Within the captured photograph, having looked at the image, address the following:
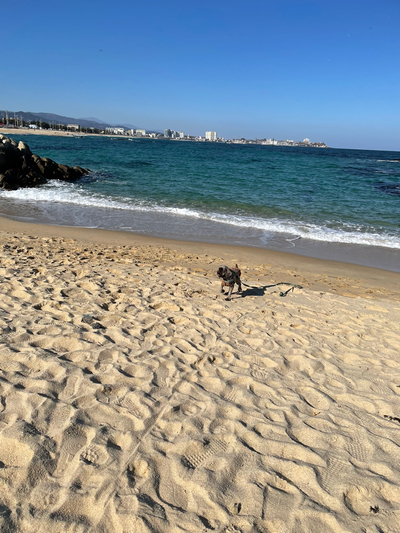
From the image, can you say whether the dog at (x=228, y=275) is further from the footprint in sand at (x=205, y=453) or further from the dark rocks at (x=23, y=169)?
the dark rocks at (x=23, y=169)

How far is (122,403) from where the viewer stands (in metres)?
3.09

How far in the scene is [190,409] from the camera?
3117mm

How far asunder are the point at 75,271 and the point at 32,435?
393 cm

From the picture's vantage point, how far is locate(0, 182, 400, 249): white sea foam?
36.3 feet

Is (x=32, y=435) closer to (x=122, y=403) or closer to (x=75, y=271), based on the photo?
(x=122, y=403)

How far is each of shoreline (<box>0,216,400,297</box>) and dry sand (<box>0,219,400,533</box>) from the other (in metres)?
1.36

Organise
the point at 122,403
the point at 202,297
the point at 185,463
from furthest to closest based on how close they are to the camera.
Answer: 1. the point at 202,297
2. the point at 122,403
3. the point at 185,463

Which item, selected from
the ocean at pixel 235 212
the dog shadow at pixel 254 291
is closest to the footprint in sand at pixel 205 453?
the dog shadow at pixel 254 291

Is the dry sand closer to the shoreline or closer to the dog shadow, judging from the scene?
the dog shadow

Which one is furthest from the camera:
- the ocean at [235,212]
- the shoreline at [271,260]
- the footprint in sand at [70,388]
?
the ocean at [235,212]

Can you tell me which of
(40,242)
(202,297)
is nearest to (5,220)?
(40,242)

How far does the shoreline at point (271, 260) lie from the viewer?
7.34 m

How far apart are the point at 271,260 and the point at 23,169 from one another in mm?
14550

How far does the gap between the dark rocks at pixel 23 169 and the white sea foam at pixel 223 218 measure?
846mm
